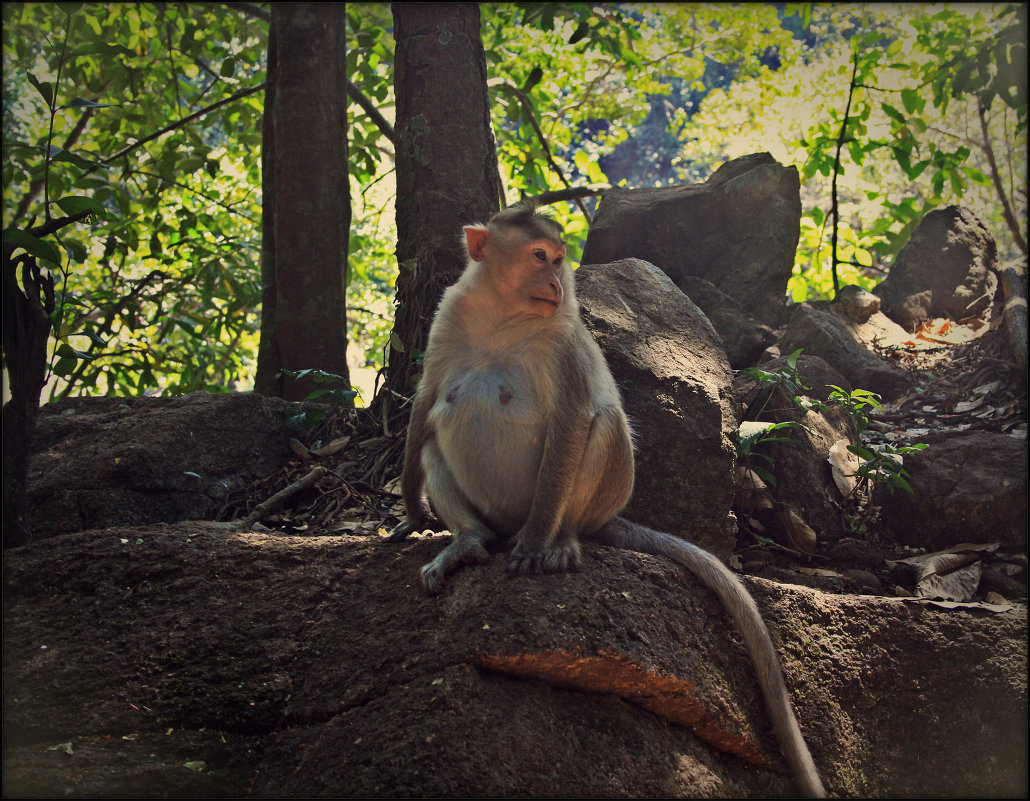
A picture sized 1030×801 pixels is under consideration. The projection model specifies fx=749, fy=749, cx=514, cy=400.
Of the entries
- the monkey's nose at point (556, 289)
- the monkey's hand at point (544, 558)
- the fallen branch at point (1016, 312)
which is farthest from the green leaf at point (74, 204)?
the fallen branch at point (1016, 312)

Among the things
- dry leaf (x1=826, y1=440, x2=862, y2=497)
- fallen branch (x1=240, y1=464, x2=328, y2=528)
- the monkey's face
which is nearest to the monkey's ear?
the monkey's face

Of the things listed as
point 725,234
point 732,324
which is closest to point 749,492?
point 732,324

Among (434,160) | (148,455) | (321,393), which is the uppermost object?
(434,160)

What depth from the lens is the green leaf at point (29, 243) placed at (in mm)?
2508

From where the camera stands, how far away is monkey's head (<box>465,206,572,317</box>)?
354 cm

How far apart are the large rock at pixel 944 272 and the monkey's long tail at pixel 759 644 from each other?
4.65 m

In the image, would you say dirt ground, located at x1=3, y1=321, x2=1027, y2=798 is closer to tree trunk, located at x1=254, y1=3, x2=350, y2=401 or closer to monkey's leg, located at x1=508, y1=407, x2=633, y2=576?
monkey's leg, located at x1=508, y1=407, x2=633, y2=576

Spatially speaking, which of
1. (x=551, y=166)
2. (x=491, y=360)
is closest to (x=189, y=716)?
(x=491, y=360)

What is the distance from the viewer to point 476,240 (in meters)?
3.83

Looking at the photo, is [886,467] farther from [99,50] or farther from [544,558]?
[99,50]

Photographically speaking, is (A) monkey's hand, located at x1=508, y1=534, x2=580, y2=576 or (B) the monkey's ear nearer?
(A) monkey's hand, located at x1=508, y1=534, x2=580, y2=576

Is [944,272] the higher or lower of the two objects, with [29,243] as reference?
higher

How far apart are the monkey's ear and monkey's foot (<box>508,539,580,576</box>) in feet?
4.96

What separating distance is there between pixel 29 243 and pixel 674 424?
10.1ft
